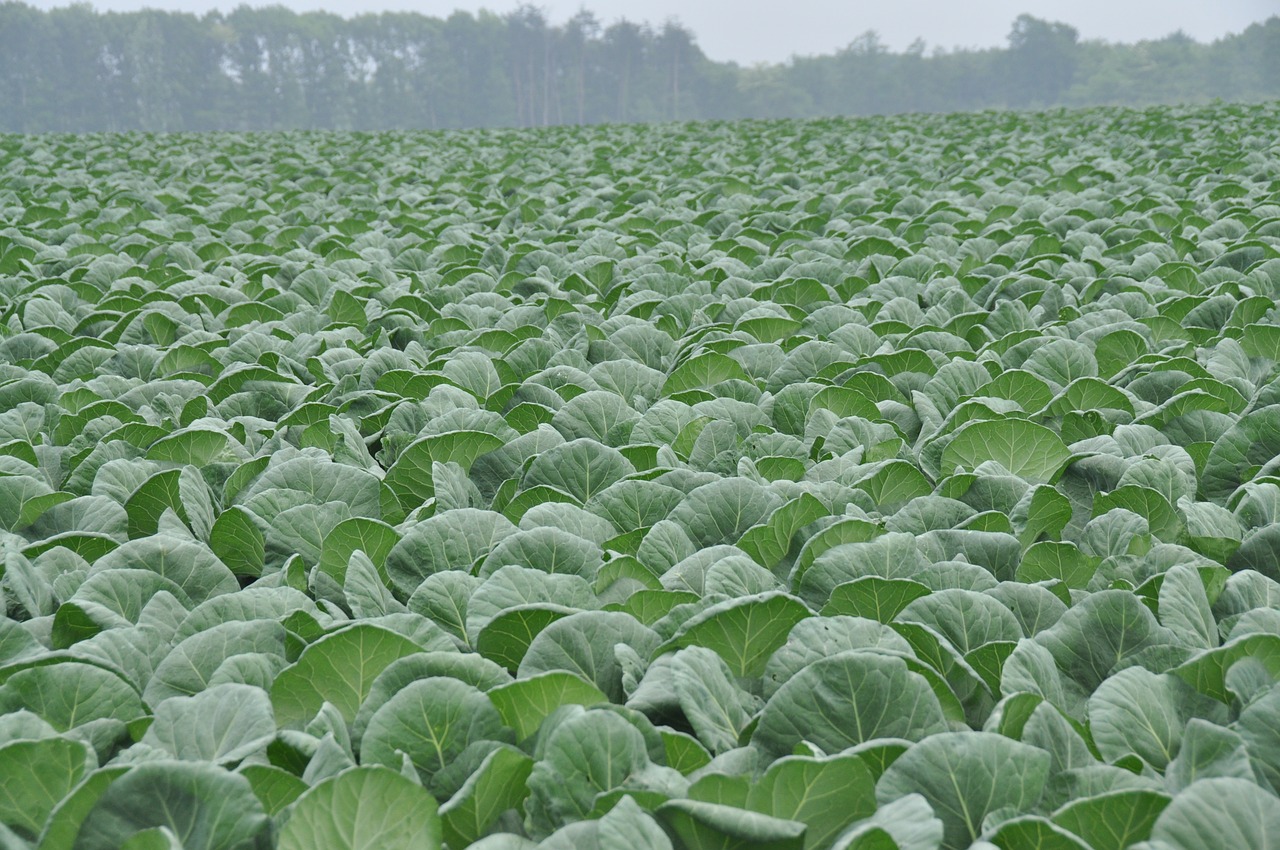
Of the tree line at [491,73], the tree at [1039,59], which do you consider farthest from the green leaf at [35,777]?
the tree at [1039,59]

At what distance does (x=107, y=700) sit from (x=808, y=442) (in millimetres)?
1801

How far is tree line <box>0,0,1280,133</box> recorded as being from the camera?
63719 millimetres

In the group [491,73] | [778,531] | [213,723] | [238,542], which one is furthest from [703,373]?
[491,73]

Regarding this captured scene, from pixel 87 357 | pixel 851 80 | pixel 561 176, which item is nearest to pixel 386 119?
pixel 851 80

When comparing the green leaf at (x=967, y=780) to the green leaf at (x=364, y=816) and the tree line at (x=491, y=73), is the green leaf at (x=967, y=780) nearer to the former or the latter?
the green leaf at (x=364, y=816)

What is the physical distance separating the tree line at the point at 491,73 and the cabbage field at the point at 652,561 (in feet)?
197

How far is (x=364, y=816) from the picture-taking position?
124 centimetres

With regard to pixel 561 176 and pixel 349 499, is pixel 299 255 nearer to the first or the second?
pixel 349 499

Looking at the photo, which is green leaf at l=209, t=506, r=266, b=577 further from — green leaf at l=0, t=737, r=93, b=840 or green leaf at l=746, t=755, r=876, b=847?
green leaf at l=746, t=755, r=876, b=847

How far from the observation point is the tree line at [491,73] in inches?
2509

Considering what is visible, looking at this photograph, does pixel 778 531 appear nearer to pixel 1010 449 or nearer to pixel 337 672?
pixel 1010 449

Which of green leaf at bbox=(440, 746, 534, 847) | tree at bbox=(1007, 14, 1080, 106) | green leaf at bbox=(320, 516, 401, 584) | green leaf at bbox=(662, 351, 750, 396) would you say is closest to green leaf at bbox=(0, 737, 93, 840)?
green leaf at bbox=(440, 746, 534, 847)

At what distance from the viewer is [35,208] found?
7828 mm

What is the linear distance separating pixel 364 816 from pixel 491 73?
83736 millimetres
